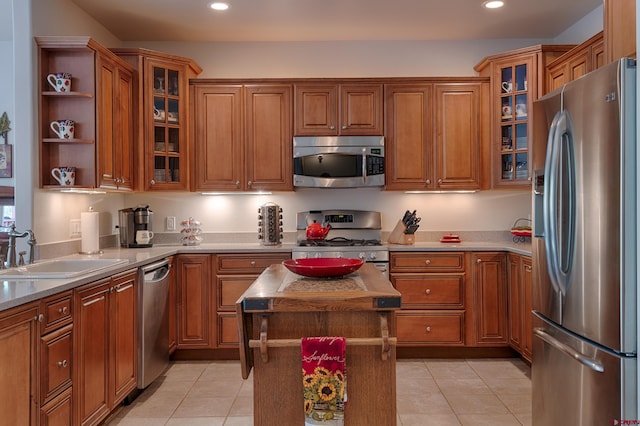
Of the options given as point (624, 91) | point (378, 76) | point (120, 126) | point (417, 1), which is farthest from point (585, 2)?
point (120, 126)

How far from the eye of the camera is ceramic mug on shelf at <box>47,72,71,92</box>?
3.01 metres

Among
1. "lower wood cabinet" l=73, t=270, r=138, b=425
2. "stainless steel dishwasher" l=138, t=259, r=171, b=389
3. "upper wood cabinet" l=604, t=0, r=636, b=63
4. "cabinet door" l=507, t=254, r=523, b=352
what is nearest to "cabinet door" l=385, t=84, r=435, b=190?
"cabinet door" l=507, t=254, r=523, b=352

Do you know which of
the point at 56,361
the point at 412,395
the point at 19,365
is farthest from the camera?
the point at 412,395

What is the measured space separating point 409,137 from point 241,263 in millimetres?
1861

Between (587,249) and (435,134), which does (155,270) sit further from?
(587,249)

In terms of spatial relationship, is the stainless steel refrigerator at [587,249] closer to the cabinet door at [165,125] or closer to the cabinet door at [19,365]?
the cabinet door at [19,365]

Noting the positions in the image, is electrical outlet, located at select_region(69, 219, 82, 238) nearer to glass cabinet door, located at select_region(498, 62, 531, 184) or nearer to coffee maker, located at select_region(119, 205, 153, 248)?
coffee maker, located at select_region(119, 205, 153, 248)

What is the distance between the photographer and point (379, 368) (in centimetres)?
206

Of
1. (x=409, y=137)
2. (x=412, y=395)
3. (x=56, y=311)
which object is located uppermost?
(x=409, y=137)

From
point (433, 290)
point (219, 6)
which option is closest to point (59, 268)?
point (219, 6)

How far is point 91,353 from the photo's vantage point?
2492 millimetres

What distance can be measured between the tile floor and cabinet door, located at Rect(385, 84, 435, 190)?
1.60m

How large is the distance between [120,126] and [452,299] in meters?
3.02

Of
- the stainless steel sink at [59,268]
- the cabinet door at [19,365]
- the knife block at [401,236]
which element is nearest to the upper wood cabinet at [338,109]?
the knife block at [401,236]
